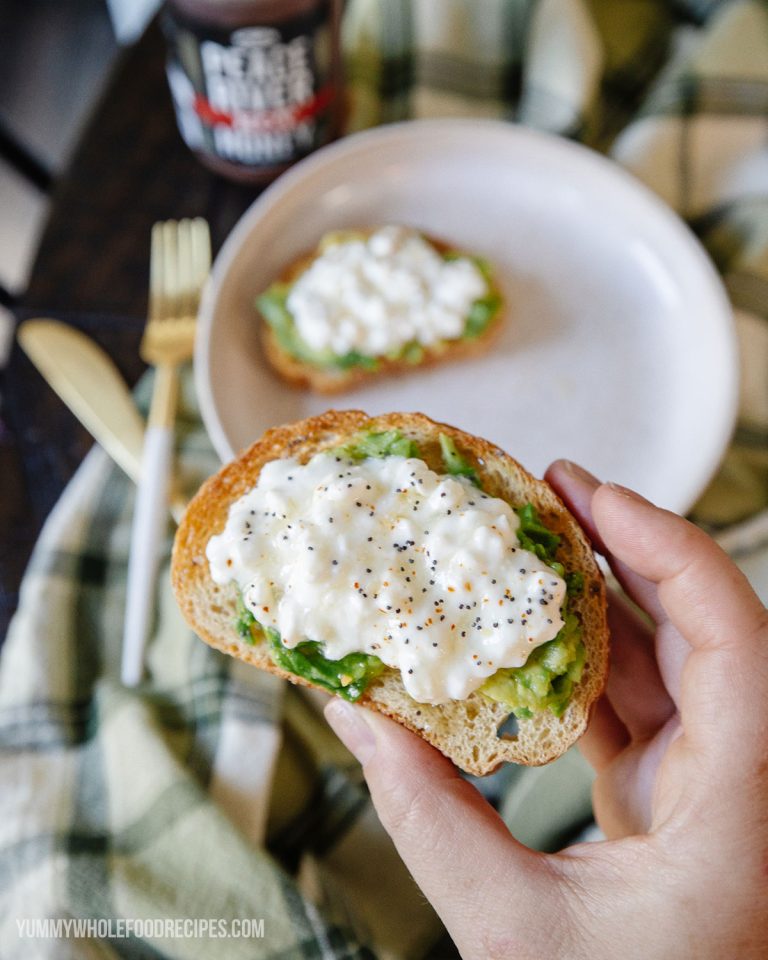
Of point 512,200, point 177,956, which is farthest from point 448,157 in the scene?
point 177,956

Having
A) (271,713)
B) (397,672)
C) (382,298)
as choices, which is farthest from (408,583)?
(382,298)

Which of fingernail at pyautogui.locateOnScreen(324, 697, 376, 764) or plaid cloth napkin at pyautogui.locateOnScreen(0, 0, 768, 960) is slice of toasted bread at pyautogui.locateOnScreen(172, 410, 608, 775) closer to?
fingernail at pyautogui.locateOnScreen(324, 697, 376, 764)

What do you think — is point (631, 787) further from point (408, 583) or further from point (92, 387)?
point (92, 387)

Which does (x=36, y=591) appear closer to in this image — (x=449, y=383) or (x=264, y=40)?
(x=449, y=383)

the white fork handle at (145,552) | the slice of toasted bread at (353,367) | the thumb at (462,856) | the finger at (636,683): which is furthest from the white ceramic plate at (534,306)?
the thumb at (462,856)

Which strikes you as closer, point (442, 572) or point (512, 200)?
point (442, 572)

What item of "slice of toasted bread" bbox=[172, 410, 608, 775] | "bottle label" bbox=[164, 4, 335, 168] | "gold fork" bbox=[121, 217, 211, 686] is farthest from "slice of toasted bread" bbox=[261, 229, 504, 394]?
"slice of toasted bread" bbox=[172, 410, 608, 775]
